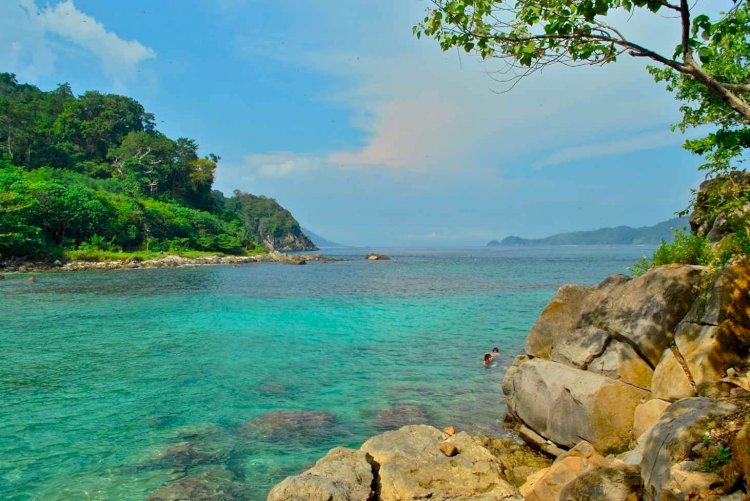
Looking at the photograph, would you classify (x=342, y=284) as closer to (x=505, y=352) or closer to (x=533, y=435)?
(x=505, y=352)

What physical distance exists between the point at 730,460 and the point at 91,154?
137844 mm

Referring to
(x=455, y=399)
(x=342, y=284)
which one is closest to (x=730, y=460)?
(x=455, y=399)

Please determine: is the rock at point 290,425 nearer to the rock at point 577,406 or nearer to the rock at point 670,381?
the rock at point 577,406

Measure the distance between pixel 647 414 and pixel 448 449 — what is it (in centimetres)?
388

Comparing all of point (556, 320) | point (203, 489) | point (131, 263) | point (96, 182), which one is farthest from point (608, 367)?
point (96, 182)

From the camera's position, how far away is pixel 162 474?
988 cm

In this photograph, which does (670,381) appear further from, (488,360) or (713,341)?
(488,360)

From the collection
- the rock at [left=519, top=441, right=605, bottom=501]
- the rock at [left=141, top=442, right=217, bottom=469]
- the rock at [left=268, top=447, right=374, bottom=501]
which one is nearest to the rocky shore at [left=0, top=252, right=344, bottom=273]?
the rock at [left=141, top=442, right=217, bottom=469]

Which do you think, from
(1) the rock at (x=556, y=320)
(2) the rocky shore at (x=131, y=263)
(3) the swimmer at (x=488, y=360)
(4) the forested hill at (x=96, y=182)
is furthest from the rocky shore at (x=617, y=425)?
(4) the forested hill at (x=96, y=182)

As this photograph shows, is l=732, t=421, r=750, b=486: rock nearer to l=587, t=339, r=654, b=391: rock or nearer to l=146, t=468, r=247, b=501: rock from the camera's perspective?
l=587, t=339, r=654, b=391: rock

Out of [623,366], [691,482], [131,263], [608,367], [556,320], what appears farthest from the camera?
[131,263]

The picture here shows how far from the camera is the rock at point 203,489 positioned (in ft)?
29.2

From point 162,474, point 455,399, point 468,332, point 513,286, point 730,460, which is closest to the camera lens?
point 730,460

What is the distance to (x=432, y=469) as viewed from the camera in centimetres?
891
